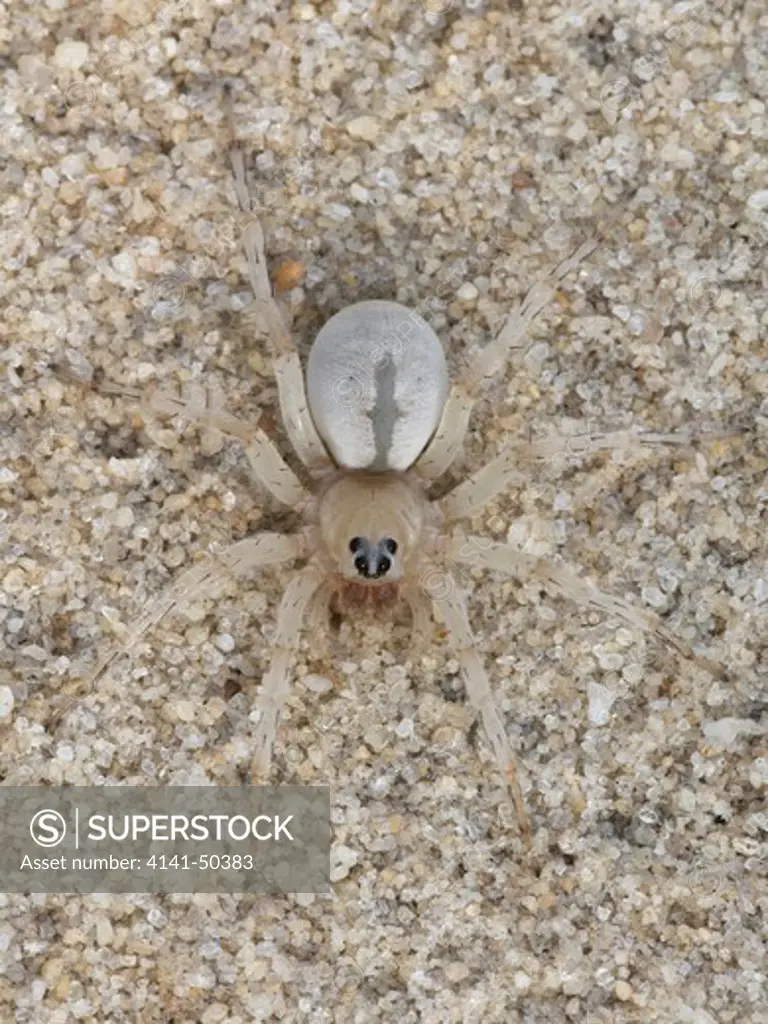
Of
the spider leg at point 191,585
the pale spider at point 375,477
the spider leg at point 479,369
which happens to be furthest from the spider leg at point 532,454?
the spider leg at point 191,585

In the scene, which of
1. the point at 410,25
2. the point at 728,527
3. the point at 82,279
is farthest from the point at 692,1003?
the point at 410,25

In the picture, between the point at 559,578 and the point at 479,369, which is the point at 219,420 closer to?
the point at 479,369

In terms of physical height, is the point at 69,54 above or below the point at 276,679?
above

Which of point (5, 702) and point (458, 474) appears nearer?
point (5, 702)

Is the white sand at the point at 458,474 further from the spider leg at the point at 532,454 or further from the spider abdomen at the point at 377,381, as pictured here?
the spider abdomen at the point at 377,381

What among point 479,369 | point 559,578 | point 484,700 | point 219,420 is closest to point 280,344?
point 219,420

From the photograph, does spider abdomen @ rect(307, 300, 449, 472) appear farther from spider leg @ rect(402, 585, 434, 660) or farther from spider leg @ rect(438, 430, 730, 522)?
spider leg @ rect(402, 585, 434, 660)

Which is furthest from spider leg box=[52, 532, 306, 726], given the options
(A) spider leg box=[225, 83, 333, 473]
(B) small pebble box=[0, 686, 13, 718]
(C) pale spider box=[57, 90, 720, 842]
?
(A) spider leg box=[225, 83, 333, 473]

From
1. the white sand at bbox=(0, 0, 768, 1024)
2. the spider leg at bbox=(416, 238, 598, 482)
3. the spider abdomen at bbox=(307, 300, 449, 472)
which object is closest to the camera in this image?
the spider abdomen at bbox=(307, 300, 449, 472)
